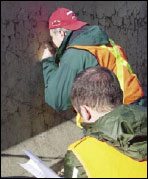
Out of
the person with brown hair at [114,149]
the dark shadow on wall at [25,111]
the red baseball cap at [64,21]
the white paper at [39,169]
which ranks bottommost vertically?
the dark shadow on wall at [25,111]

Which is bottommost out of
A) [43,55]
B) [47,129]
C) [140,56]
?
[47,129]

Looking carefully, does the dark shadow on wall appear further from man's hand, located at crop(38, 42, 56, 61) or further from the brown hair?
the brown hair

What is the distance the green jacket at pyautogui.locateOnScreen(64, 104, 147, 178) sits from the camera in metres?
1.48

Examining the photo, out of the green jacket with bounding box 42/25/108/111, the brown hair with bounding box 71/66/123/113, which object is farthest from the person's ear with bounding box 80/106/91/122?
the green jacket with bounding box 42/25/108/111

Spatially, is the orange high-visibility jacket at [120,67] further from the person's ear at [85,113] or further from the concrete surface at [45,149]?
the concrete surface at [45,149]

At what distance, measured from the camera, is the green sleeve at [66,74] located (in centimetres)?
257

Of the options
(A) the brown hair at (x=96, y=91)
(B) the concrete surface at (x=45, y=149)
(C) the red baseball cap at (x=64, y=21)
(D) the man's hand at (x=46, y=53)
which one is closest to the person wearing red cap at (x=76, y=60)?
(C) the red baseball cap at (x=64, y=21)

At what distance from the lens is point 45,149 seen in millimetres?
3395

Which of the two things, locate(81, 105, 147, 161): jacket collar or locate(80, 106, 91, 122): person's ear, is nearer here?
locate(81, 105, 147, 161): jacket collar

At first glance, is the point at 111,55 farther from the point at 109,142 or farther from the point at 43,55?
the point at 109,142

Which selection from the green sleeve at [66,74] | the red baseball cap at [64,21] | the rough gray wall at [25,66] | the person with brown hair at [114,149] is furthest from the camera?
the rough gray wall at [25,66]

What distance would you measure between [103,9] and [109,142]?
256 centimetres

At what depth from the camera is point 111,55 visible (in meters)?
2.64

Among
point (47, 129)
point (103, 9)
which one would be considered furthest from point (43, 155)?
point (103, 9)
